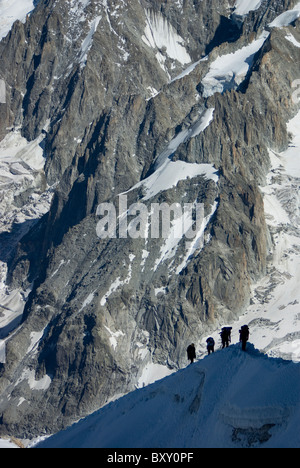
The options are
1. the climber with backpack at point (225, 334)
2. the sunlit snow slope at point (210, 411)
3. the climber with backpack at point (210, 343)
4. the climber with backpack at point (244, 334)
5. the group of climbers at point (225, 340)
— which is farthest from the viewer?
the climber with backpack at point (210, 343)

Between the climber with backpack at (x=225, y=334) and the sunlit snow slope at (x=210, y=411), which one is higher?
the climber with backpack at (x=225, y=334)

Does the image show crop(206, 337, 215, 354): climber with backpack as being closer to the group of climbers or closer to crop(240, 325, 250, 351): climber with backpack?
the group of climbers

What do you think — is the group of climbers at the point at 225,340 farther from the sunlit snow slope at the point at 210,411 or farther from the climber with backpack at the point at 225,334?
the sunlit snow slope at the point at 210,411

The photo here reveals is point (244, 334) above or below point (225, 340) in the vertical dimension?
above

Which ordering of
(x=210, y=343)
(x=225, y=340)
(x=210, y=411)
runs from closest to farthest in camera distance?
(x=210, y=411)
(x=210, y=343)
(x=225, y=340)

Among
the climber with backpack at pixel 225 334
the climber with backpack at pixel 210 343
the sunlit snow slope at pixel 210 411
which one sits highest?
the climber with backpack at pixel 225 334

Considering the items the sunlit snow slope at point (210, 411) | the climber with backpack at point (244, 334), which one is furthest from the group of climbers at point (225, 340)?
the sunlit snow slope at point (210, 411)

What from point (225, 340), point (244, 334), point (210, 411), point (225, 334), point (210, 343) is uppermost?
point (244, 334)

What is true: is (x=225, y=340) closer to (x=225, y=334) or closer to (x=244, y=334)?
(x=225, y=334)

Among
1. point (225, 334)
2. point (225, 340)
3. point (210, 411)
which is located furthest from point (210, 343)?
point (210, 411)

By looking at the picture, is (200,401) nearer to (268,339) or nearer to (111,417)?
(111,417)

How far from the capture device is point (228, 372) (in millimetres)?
76688

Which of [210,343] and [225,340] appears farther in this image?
[225,340]
